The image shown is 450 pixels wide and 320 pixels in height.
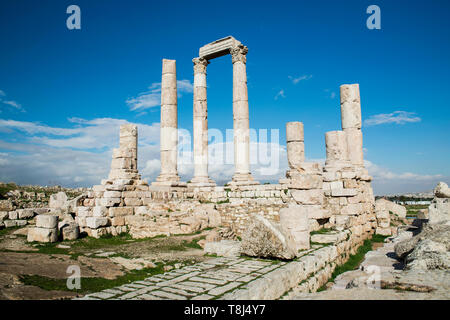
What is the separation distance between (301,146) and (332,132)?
192 cm

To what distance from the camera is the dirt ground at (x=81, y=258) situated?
5273mm

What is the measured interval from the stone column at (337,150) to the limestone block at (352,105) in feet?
6.97

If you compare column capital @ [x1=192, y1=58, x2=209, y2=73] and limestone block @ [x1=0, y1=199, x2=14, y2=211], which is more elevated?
column capital @ [x1=192, y1=58, x2=209, y2=73]

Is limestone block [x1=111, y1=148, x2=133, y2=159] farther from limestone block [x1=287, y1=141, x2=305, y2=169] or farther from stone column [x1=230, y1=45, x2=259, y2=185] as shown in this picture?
limestone block [x1=287, y1=141, x2=305, y2=169]

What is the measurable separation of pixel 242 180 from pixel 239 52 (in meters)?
7.84

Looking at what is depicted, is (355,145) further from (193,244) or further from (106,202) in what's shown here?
(106,202)

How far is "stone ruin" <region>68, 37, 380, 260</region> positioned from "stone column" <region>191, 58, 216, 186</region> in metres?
0.06

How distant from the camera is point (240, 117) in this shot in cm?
1966

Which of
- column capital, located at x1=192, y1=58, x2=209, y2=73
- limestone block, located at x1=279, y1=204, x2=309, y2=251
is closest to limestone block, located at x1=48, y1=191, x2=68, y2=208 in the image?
column capital, located at x1=192, y1=58, x2=209, y2=73

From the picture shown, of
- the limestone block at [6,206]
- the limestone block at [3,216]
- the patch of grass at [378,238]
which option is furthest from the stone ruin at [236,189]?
the limestone block at [6,206]

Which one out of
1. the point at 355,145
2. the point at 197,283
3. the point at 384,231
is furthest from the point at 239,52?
the point at 197,283

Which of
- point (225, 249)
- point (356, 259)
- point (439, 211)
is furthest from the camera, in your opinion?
point (356, 259)

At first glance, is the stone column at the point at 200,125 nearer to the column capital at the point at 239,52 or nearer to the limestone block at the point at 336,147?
the column capital at the point at 239,52

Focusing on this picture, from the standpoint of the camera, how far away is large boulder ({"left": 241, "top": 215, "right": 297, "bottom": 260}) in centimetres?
623
